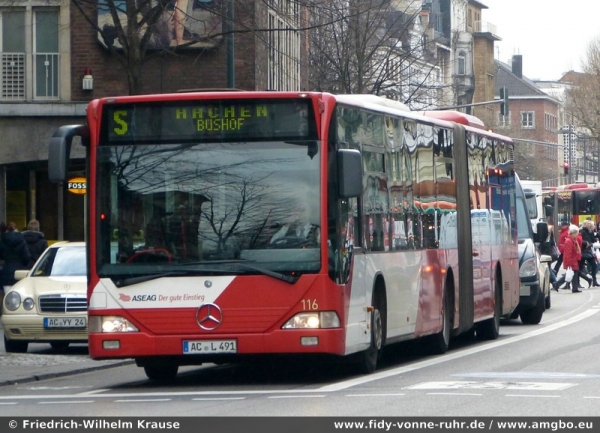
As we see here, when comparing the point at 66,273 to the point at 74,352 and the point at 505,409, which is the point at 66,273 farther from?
the point at 505,409

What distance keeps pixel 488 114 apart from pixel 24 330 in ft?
281

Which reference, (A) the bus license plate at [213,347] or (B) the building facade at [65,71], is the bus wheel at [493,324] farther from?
(B) the building facade at [65,71]

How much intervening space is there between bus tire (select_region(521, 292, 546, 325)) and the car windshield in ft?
27.8

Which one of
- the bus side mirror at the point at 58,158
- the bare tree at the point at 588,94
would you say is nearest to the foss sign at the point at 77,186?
the bus side mirror at the point at 58,158

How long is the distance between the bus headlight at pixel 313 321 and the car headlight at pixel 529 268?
1308cm

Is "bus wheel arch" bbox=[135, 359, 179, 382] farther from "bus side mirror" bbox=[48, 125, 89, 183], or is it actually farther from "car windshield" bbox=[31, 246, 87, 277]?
"car windshield" bbox=[31, 246, 87, 277]

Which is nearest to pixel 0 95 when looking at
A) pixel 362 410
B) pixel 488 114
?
pixel 362 410

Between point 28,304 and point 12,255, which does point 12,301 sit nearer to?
point 28,304

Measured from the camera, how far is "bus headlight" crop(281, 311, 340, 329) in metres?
13.9

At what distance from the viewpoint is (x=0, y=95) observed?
34.0 m

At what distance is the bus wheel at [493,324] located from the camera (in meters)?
21.9

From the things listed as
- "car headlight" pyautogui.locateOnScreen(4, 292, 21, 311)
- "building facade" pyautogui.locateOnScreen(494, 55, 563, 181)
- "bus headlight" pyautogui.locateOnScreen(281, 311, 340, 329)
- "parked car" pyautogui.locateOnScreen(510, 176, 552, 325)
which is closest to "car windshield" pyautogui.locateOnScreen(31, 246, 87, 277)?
"car headlight" pyautogui.locateOnScreen(4, 292, 21, 311)

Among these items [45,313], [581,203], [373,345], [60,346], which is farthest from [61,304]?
[581,203]

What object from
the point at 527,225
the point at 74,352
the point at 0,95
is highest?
the point at 0,95
